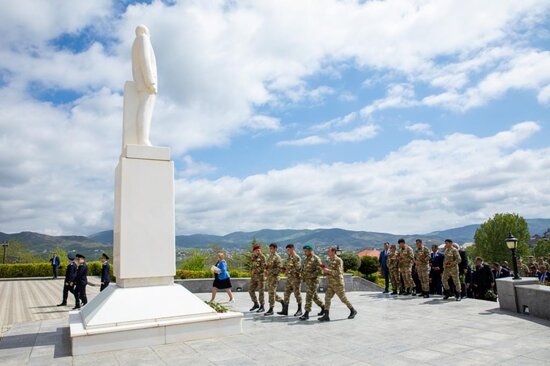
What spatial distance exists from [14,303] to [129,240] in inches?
389

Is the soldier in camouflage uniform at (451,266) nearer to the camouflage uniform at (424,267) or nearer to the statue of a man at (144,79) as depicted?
the camouflage uniform at (424,267)

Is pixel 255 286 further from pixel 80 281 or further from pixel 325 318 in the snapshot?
pixel 80 281

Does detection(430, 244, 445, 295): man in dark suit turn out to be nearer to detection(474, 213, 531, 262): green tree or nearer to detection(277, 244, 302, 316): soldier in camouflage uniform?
detection(277, 244, 302, 316): soldier in camouflage uniform

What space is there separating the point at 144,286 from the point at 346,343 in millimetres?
3721

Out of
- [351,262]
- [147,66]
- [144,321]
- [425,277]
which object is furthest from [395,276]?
[351,262]

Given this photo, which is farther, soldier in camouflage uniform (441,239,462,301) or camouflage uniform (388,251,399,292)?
camouflage uniform (388,251,399,292)

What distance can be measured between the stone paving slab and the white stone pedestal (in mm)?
247

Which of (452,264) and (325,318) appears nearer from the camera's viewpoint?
(325,318)

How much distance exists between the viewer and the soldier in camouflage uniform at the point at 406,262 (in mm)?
11836

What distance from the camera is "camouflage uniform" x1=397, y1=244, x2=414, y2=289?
38.8 ft

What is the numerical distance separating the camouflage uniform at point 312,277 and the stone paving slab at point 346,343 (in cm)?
52

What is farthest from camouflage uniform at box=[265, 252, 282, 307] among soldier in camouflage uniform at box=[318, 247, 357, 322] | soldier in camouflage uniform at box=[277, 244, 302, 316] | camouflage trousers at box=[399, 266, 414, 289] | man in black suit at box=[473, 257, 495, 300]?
man in black suit at box=[473, 257, 495, 300]

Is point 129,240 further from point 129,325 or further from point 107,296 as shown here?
point 129,325

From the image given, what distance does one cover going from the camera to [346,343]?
6.37 metres
